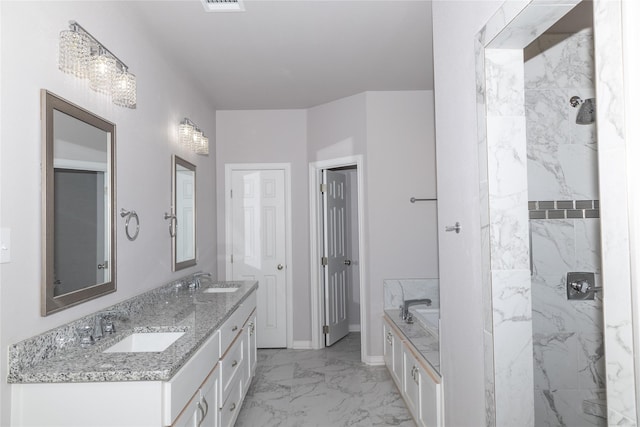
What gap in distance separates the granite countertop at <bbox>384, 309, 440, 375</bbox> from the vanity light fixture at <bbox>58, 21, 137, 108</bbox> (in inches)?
86.8

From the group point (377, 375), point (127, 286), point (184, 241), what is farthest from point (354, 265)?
point (127, 286)

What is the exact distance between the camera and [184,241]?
3338 mm

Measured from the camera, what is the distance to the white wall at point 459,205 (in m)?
1.69

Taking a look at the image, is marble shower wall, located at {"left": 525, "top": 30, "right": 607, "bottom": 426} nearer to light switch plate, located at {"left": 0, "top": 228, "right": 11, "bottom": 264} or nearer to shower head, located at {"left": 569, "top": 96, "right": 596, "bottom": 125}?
shower head, located at {"left": 569, "top": 96, "right": 596, "bottom": 125}

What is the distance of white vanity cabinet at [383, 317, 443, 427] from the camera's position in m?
2.26

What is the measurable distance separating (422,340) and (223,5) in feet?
8.14

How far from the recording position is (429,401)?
2361mm

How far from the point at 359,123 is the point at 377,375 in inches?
94.6

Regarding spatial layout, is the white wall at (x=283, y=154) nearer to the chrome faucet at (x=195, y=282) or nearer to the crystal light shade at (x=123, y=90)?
the chrome faucet at (x=195, y=282)

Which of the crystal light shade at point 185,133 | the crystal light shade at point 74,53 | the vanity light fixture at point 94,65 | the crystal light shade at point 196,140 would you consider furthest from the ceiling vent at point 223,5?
the crystal light shade at point 196,140

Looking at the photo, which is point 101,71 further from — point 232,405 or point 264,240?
point 264,240

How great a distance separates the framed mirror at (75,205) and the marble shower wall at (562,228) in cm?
221

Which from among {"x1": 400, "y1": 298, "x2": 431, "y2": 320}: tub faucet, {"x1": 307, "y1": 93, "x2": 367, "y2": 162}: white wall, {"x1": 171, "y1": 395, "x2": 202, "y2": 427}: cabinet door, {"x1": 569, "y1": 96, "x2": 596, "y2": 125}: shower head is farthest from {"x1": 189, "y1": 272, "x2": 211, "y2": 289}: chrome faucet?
{"x1": 569, "y1": 96, "x2": 596, "y2": 125}: shower head

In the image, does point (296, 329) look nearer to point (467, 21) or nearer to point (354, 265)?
point (354, 265)
